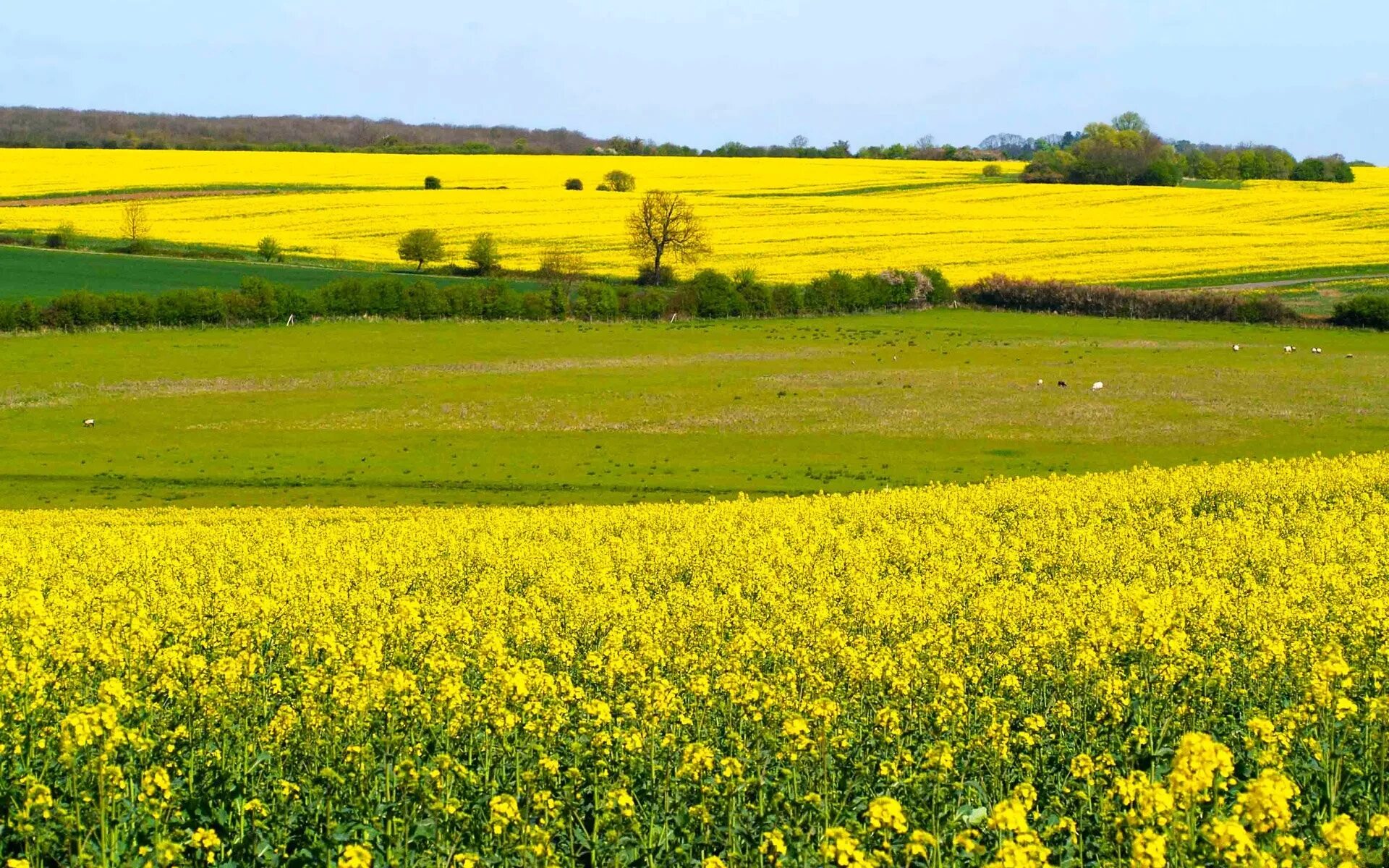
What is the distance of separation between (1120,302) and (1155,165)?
59240 mm

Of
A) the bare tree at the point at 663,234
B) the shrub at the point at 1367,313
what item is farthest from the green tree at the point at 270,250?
the shrub at the point at 1367,313

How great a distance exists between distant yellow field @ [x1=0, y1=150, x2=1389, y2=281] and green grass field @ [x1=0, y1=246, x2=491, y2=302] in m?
7.23

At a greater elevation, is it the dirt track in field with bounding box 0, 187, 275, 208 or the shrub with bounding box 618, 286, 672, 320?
the dirt track in field with bounding box 0, 187, 275, 208

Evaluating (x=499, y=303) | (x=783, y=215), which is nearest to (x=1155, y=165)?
(x=783, y=215)

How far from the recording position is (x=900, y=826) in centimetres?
728

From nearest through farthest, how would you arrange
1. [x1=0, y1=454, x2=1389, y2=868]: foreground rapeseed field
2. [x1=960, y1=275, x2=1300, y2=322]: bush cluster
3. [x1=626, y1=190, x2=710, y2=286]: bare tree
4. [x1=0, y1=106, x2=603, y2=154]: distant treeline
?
[x1=0, y1=454, x2=1389, y2=868]: foreground rapeseed field, [x1=960, y1=275, x2=1300, y2=322]: bush cluster, [x1=626, y1=190, x2=710, y2=286]: bare tree, [x1=0, y1=106, x2=603, y2=154]: distant treeline

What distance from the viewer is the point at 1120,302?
75625 mm

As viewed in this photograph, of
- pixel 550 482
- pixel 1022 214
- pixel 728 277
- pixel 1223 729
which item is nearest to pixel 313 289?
pixel 728 277

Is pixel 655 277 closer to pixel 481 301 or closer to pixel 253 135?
pixel 481 301

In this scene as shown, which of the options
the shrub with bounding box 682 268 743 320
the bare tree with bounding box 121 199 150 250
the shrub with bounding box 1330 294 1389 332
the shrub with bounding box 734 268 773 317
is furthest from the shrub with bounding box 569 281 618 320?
the shrub with bounding box 1330 294 1389 332

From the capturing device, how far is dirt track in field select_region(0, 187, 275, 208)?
107 m

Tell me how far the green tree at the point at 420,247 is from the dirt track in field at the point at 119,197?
32603 millimetres

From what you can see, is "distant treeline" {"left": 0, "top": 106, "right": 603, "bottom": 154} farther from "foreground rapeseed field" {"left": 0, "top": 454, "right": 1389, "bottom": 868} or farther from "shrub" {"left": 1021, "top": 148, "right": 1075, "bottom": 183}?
"foreground rapeseed field" {"left": 0, "top": 454, "right": 1389, "bottom": 868}

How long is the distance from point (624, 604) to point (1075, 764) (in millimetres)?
7130
